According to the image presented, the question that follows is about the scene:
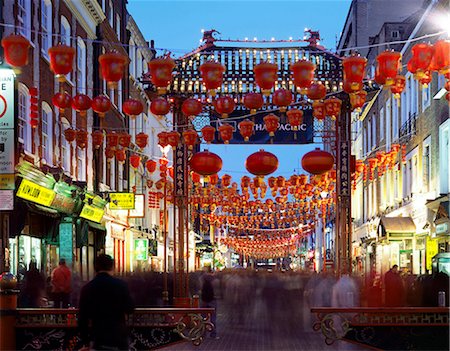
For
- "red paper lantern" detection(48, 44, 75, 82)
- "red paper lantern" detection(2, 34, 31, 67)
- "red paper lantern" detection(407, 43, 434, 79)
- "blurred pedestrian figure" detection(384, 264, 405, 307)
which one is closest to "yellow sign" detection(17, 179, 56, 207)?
"red paper lantern" detection(48, 44, 75, 82)

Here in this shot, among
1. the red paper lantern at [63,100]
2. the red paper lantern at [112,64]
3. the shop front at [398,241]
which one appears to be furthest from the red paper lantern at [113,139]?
the shop front at [398,241]

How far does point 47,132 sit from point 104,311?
16.8 m

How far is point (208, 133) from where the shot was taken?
2491cm

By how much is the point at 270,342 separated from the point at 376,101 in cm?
2944

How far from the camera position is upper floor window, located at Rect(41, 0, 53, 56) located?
26.1m

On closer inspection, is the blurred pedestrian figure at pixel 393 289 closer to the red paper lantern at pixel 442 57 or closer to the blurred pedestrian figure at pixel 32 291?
the red paper lantern at pixel 442 57

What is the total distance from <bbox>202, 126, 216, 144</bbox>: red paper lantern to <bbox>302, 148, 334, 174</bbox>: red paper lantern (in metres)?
5.62

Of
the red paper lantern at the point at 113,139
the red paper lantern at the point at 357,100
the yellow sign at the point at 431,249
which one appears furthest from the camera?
the yellow sign at the point at 431,249

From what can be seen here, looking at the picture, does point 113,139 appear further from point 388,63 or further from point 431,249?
point 431,249

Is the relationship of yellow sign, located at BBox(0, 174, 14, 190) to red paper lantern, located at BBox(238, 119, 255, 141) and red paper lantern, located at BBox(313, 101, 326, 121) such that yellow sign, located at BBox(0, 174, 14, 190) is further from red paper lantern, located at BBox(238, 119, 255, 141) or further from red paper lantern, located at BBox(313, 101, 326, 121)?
red paper lantern, located at BBox(313, 101, 326, 121)

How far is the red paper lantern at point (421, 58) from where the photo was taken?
16562 millimetres

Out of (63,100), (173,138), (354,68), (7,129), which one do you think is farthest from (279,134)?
(7,129)

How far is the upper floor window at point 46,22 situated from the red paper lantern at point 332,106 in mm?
8835

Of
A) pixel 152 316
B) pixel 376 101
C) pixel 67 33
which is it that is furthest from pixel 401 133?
pixel 152 316
